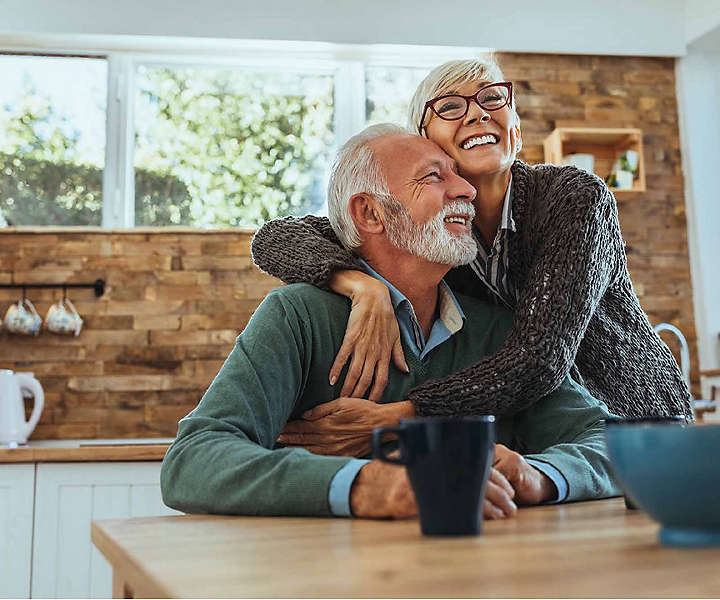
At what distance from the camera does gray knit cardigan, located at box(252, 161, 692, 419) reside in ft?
4.06

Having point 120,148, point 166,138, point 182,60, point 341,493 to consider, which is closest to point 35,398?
point 120,148

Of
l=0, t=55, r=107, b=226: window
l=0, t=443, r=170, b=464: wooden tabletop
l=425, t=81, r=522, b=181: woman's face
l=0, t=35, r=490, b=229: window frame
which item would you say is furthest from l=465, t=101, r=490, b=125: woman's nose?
l=0, t=55, r=107, b=226: window

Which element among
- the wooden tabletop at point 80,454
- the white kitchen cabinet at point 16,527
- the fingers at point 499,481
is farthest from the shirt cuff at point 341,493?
the white kitchen cabinet at point 16,527

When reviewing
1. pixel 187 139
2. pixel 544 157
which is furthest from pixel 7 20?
pixel 544 157

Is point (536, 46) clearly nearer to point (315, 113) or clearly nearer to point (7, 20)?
point (315, 113)

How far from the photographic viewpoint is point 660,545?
61 centimetres

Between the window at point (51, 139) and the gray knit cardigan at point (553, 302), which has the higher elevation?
the window at point (51, 139)

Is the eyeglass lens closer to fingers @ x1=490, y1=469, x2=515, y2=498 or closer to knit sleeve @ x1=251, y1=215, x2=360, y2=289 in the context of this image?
knit sleeve @ x1=251, y1=215, x2=360, y2=289

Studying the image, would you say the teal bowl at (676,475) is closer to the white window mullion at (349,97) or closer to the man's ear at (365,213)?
the man's ear at (365,213)

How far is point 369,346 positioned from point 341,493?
46 cm

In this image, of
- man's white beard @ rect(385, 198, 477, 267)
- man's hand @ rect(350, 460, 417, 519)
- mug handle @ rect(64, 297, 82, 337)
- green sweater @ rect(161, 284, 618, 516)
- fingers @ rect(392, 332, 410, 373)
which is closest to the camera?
man's hand @ rect(350, 460, 417, 519)

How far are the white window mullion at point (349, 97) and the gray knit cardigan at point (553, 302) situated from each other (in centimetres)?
242

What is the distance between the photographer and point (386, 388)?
4.32 ft

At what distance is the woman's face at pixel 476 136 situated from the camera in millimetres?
1479
